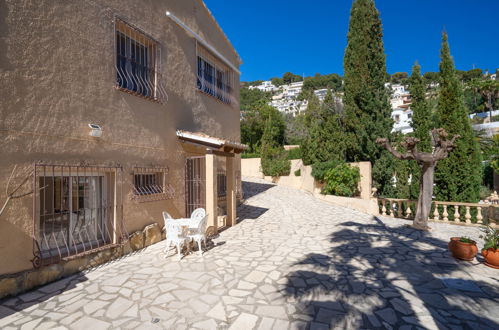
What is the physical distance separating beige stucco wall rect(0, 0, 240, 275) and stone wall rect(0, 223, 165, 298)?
0.18m

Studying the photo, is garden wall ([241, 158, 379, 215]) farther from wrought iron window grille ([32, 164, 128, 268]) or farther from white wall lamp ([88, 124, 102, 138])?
white wall lamp ([88, 124, 102, 138])

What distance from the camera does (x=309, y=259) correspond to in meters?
6.73

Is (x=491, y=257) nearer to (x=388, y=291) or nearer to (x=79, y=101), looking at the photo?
(x=388, y=291)

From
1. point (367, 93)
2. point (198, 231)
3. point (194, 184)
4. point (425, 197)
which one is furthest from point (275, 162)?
point (198, 231)

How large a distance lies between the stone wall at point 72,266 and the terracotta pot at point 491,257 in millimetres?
8656

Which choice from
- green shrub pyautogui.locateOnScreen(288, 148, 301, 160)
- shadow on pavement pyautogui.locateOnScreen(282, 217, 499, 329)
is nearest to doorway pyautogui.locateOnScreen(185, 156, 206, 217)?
shadow on pavement pyautogui.locateOnScreen(282, 217, 499, 329)

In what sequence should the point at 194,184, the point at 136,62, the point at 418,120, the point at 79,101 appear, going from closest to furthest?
the point at 79,101 < the point at 136,62 < the point at 194,184 < the point at 418,120

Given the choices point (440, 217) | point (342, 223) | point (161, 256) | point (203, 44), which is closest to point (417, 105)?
point (440, 217)

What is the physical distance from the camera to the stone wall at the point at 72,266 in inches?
187

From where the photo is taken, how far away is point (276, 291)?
195 inches

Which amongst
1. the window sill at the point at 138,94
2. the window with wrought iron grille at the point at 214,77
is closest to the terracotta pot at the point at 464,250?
the window sill at the point at 138,94

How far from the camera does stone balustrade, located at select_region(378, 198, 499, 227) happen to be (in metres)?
11.2

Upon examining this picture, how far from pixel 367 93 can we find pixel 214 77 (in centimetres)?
878

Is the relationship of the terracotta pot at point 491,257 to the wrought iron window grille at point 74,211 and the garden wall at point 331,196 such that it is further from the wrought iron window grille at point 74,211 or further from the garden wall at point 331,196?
the wrought iron window grille at point 74,211
